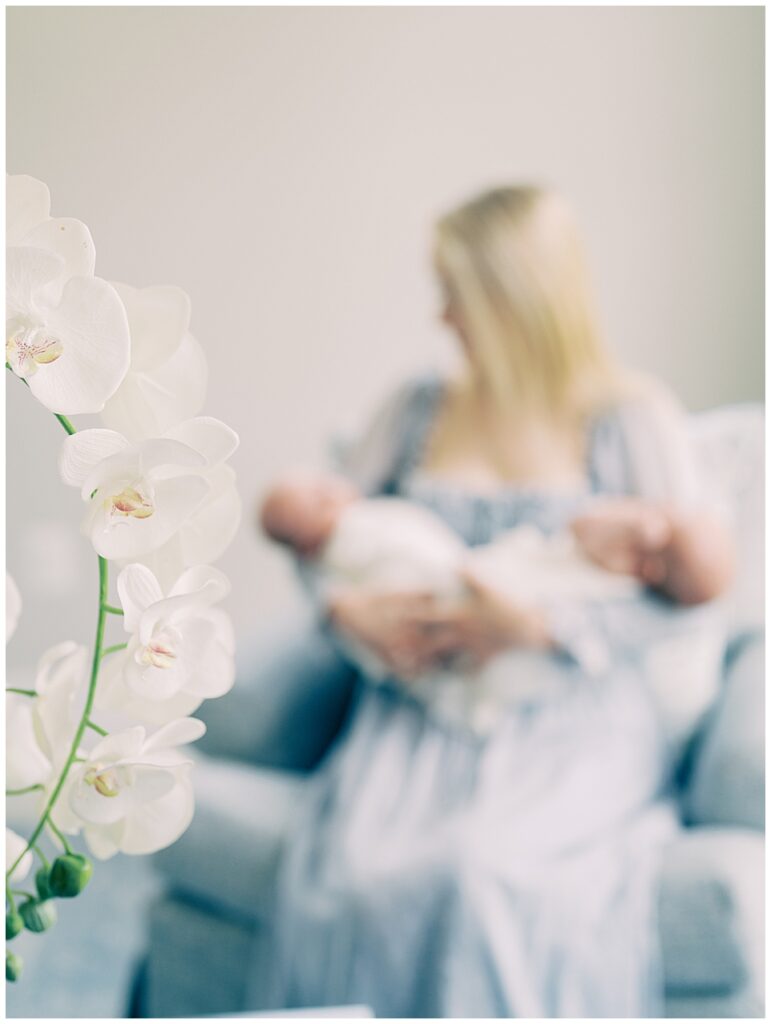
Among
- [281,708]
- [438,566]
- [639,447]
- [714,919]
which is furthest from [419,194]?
[714,919]

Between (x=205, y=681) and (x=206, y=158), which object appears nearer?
(x=205, y=681)

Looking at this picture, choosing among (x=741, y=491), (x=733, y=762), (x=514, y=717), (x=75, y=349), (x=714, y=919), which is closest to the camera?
(x=75, y=349)

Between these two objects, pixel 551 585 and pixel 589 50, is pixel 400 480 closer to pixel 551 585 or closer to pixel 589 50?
pixel 551 585

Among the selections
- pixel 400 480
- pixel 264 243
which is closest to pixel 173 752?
pixel 400 480

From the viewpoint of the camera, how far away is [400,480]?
4.88 feet

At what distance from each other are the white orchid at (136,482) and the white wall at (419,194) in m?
1.44

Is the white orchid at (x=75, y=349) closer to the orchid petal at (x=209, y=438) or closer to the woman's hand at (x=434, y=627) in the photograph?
the orchid petal at (x=209, y=438)

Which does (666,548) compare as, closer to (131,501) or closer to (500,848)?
(500,848)

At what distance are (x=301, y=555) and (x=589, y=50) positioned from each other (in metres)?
1.14

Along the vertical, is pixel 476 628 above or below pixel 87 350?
below

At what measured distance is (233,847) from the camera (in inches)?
45.1

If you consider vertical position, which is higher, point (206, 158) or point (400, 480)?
point (206, 158)

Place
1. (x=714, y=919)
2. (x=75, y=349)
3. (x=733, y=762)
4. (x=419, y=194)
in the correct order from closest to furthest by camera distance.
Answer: (x=75, y=349) < (x=714, y=919) < (x=733, y=762) < (x=419, y=194)

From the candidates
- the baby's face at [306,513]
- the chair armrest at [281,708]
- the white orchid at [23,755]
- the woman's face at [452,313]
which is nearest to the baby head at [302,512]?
the baby's face at [306,513]
